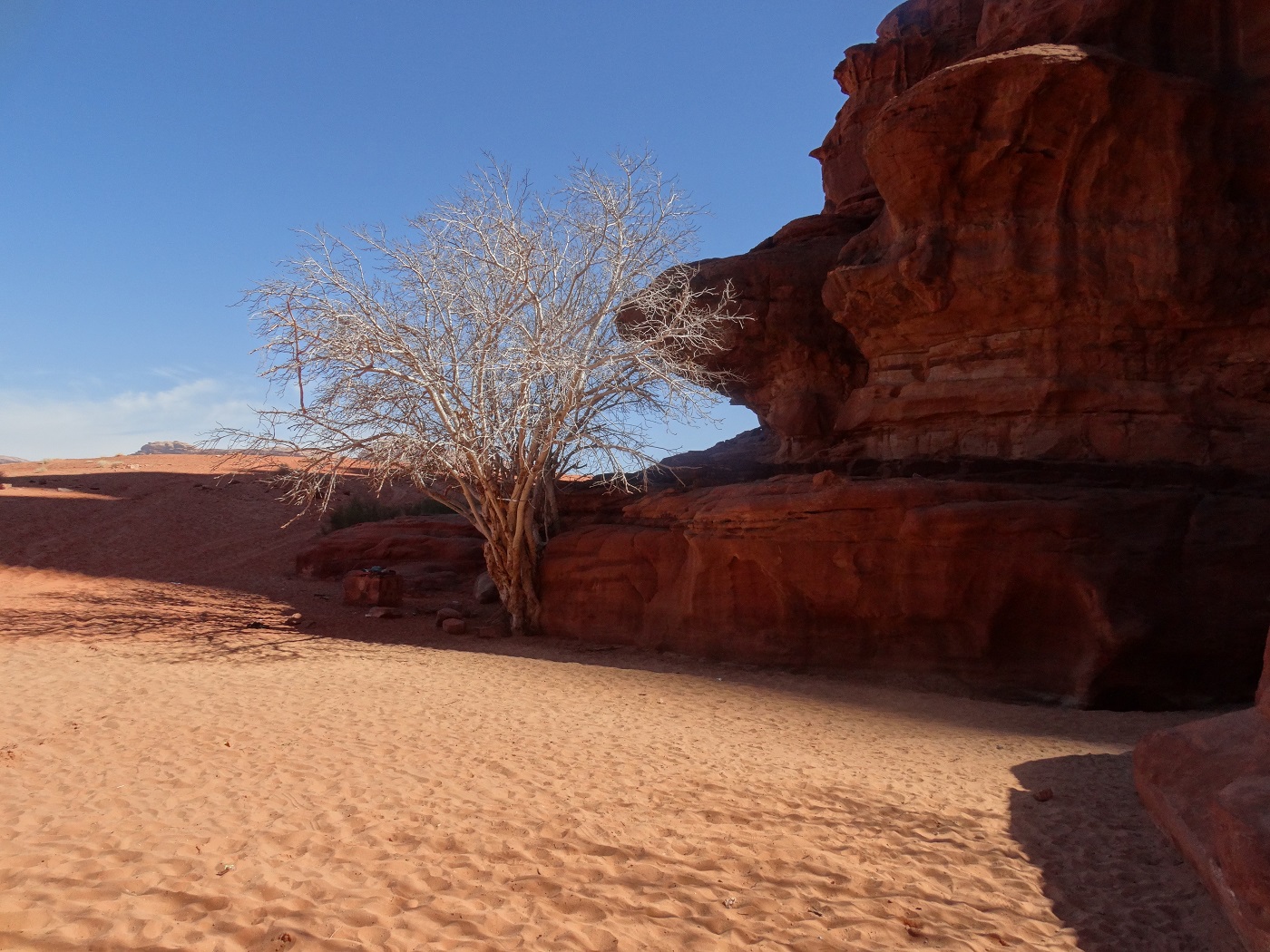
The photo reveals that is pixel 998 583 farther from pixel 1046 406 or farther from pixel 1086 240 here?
pixel 1086 240

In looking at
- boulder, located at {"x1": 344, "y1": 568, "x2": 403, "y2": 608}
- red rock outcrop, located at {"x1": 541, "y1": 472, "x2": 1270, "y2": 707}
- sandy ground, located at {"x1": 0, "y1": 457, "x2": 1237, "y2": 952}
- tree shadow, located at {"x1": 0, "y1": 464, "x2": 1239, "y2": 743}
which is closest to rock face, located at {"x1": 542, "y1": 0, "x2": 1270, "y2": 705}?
red rock outcrop, located at {"x1": 541, "y1": 472, "x2": 1270, "y2": 707}

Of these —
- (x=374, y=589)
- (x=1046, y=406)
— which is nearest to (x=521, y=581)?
(x=374, y=589)

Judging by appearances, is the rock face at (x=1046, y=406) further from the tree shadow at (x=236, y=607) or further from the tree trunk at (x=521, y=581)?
the tree trunk at (x=521, y=581)

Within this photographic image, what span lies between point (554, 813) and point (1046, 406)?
389 inches

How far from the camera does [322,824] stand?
6.19 metres

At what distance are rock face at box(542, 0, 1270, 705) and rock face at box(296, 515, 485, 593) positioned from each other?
6714 millimetres

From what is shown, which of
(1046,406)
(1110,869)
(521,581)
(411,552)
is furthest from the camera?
(411,552)

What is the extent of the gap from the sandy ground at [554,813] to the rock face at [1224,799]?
0.92ft

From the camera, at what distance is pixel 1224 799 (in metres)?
4.60

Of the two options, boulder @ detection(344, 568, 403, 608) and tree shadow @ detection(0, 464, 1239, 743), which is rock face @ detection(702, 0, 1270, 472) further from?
boulder @ detection(344, 568, 403, 608)

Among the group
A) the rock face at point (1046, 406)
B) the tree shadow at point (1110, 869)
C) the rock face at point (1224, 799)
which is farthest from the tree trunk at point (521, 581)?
the rock face at point (1224, 799)

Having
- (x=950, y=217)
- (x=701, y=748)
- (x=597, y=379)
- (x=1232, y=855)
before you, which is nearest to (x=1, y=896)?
(x=701, y=748)

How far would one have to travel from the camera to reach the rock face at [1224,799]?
4.16 meters

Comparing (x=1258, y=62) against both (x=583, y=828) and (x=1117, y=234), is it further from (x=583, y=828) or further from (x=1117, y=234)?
(x=583, y=828)
